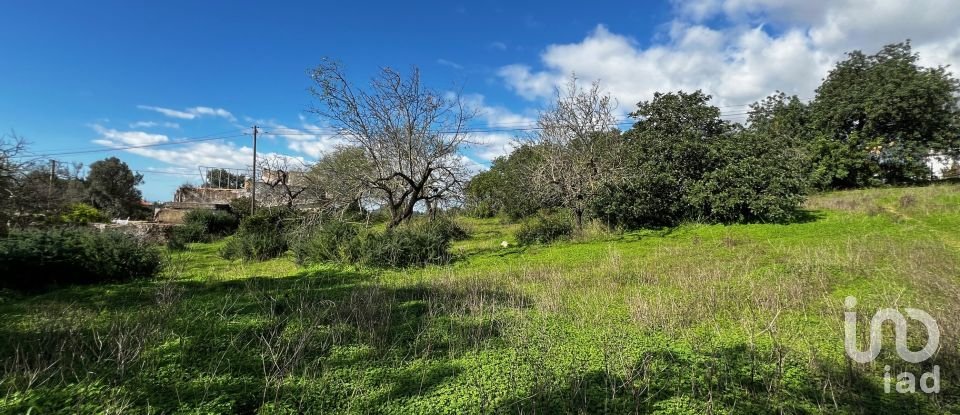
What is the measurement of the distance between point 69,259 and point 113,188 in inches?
1504

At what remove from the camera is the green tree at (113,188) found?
36250 millimetres

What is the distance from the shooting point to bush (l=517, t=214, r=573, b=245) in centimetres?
1412

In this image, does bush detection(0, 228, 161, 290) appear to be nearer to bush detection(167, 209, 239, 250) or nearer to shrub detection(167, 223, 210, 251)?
bush detection(167, 209, 239, 250)

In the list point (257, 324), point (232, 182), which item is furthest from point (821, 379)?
point (232, 182)

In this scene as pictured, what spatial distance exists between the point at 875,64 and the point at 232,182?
209 ft

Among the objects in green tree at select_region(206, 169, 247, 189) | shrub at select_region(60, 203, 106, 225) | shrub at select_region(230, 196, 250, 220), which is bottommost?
shrub at select_region(60, 203, 106, 225)

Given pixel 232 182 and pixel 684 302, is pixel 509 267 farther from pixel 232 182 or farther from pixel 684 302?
pixel 232 182

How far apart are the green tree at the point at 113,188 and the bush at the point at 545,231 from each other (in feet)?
122

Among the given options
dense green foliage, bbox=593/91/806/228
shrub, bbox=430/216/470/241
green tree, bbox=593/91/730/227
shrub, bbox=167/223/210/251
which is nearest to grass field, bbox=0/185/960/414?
shrub, bbox=430/216/470/241

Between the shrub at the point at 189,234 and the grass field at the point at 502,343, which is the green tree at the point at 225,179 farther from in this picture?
the grass field at the point at 502,343

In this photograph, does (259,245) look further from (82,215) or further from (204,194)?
(204,194)

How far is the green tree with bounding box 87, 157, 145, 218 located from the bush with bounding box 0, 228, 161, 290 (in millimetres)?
33858

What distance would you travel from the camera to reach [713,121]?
50.8ft

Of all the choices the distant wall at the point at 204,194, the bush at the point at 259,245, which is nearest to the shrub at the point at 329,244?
the bush at the point at 259,245
